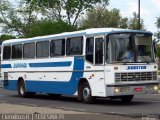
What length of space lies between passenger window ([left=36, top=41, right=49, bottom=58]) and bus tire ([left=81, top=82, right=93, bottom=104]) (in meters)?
3.93

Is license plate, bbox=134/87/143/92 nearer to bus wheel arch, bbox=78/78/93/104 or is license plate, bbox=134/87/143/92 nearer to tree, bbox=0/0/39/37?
bus wheel arch, bbox=78/78/93/104

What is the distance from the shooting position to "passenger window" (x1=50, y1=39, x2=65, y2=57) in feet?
83.3

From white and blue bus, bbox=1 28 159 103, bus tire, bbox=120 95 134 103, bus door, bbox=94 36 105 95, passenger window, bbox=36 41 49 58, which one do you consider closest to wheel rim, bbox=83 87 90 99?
white and blue bus, bbox=1 28 159 103

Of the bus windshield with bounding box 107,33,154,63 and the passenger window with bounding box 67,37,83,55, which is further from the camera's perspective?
the passenger window with bounding box 67,37,83,55

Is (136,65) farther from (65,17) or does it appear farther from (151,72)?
(65,17)

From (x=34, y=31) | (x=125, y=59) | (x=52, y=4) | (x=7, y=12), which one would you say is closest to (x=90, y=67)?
(x=125, y=59)

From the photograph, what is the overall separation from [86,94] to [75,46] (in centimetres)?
233

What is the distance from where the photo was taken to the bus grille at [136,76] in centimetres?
2170

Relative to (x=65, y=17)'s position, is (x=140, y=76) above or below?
below

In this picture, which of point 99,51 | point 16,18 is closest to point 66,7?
point 16,18

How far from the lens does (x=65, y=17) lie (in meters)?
69.1

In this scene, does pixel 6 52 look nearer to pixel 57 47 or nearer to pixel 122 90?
pixel 57 47

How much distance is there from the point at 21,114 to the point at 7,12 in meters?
71.1

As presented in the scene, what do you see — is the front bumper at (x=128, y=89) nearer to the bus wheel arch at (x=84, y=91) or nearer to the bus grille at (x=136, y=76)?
the bus grille at (x=136, y=76)
